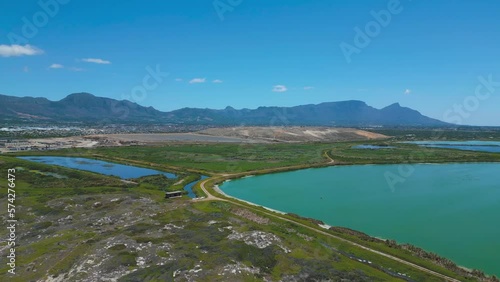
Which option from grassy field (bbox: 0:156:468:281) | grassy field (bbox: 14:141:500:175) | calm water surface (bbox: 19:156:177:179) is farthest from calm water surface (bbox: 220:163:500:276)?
calm water surface (bbox: 19:156:177:179)

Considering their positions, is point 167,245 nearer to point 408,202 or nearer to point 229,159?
point 408,202

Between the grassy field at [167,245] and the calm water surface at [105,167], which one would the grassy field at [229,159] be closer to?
the calm water surface at [105,167]

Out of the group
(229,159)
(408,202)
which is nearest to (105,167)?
(229,159)

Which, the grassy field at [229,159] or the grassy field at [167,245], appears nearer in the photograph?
the grassy field at [167,245]

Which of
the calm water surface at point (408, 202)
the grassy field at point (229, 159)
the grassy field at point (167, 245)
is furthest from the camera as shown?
the grassy field at point (229, 159)

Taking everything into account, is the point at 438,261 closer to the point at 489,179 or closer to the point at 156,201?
the point at 156,201

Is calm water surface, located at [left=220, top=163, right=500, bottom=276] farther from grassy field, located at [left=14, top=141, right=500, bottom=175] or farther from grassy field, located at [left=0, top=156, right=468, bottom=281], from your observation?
grassy field, located at [left=14, top=141, right=500, bottom=175]

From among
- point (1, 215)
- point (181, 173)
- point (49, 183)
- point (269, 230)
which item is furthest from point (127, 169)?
point (269, 230)

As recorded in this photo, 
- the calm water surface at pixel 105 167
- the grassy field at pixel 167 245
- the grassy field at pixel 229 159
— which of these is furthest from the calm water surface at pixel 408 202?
the calm water surface at pixel 105 167
